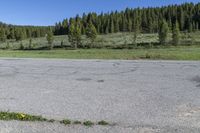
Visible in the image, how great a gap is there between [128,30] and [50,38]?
182 ft

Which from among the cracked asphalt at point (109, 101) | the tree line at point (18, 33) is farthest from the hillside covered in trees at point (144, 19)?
the cracked asphalt at point (109, 101)

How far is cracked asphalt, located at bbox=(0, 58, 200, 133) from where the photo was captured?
652 cm

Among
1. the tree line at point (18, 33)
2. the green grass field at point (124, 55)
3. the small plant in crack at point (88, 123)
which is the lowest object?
the small plant in crack at point (88, 123)

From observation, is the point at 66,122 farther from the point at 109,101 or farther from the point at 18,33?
the point at 18,33

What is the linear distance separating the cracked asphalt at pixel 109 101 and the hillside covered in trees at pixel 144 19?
123199mm

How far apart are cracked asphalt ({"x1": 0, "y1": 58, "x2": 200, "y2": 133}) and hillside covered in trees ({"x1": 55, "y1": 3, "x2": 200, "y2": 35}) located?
123 m

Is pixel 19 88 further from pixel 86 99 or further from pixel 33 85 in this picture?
pixel 86 99

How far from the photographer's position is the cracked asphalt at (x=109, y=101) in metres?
6.52

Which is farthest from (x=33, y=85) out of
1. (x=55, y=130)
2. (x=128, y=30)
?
(x=128, y=30)

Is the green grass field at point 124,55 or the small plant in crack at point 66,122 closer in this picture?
the small plant in crack at point 66,122

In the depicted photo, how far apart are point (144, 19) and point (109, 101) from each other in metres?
149

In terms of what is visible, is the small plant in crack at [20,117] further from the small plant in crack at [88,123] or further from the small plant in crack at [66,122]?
the small plant in crack at [88,123]

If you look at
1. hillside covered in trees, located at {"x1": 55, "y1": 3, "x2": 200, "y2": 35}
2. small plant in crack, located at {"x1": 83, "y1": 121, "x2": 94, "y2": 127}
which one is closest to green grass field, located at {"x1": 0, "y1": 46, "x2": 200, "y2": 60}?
small plant in crack, located at {"x1": 83, "y1": 121, "x2": 94, "y2": 127}

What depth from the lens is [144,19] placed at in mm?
155000
